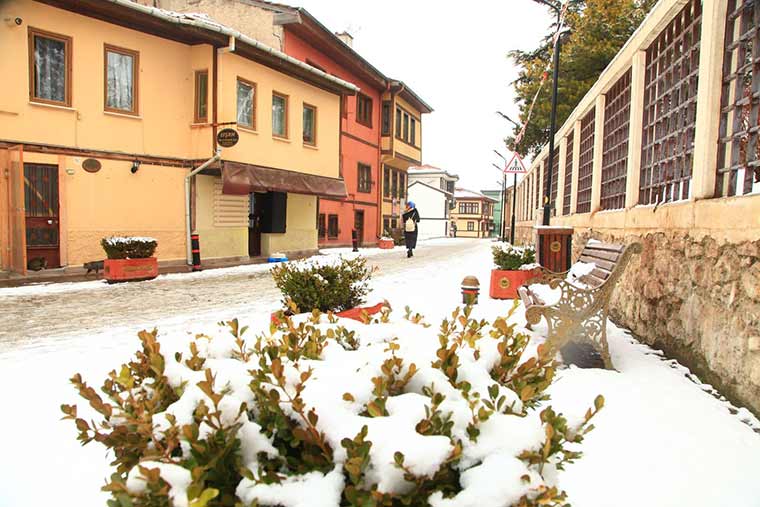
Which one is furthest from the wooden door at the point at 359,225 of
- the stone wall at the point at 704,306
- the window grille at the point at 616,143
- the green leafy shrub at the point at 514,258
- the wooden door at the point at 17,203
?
the stone wall at the point at 704,306

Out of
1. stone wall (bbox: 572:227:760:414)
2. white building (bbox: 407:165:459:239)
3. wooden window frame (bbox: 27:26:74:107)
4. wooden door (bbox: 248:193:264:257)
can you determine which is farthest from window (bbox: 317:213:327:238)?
white building (bbox: 407:165:459:239)

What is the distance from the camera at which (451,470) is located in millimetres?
1252

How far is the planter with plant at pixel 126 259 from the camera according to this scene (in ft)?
33.9

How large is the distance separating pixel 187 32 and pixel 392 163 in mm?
16265

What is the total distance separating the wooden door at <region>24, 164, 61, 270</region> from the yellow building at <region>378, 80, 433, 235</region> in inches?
686

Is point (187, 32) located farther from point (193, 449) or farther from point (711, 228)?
point (193, 449)

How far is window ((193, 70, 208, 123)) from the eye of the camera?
1373 cm

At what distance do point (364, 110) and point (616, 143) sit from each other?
1932cm

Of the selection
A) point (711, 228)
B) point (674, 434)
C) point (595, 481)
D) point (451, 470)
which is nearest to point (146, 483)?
point (451, 470)

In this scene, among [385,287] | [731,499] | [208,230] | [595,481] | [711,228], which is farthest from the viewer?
[208,230]

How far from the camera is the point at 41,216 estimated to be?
35.9 ft

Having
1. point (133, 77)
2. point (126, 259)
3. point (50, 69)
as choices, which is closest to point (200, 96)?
point (133, 77)

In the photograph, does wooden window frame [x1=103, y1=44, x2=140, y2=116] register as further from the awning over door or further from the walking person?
the walking person

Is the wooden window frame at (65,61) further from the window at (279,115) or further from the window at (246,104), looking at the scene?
the window at (279,115)
